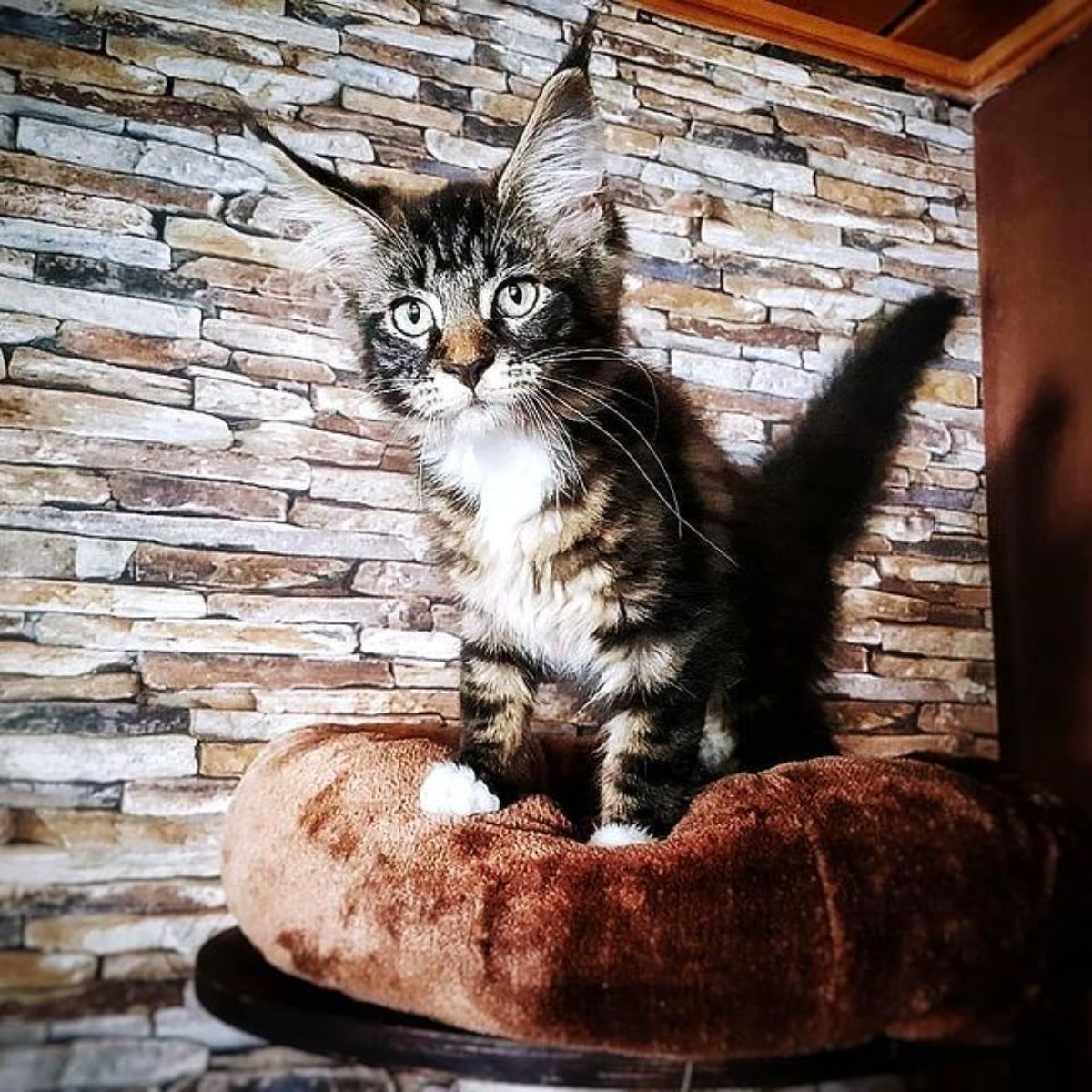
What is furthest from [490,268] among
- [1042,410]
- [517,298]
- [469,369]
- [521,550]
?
[1042,410]

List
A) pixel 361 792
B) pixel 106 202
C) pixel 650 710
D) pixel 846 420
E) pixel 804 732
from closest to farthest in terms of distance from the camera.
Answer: pixel 361 792, pixel 650 710, pixel 106 202, pixel 804 732, pixel 846 420

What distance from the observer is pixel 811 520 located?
142 cm

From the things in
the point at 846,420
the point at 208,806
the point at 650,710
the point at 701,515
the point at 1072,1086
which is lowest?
the point at 1072,1086

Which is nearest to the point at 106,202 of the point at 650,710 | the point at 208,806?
the point at 208,806

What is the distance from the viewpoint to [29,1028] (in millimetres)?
958

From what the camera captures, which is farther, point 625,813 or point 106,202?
point 106,202

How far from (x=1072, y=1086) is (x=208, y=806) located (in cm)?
91

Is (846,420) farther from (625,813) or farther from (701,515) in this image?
(625,813)

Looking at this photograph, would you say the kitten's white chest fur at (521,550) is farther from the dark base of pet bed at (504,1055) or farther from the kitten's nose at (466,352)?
the dark base of pet bed at (504,1055)

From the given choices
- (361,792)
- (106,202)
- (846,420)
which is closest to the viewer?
(361,792)

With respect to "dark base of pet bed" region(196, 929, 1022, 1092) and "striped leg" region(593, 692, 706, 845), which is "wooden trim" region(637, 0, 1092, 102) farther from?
"dark base of pet bed" region(196, 929, 1022, 1092)

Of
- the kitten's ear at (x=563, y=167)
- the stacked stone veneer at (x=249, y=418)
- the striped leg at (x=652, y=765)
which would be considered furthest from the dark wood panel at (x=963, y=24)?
the striped leg at (x=652, y=765)

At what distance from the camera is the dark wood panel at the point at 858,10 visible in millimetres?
1426

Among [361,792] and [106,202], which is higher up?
[106,202]
